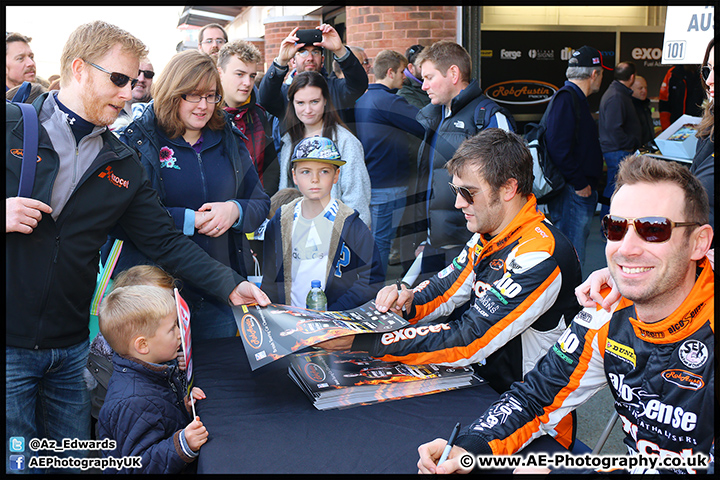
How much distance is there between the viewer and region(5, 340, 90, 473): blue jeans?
80.4 inches

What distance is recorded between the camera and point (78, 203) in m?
2.12

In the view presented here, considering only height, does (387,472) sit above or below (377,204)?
below

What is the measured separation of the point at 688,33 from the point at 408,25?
14.3 feet

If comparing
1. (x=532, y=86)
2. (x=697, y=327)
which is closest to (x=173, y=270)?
(x=697, y=327)

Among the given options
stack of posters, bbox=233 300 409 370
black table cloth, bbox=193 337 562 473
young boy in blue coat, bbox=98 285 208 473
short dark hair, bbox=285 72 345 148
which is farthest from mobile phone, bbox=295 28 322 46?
black table cloth, bbox=193 337 562 473

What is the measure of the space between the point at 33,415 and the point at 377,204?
3.15 m

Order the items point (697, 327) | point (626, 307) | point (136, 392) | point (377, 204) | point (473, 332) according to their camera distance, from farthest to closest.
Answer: point (377, 204)
point (473, 332)
point (136, 392)
point (626, 307)
point (697, 327)

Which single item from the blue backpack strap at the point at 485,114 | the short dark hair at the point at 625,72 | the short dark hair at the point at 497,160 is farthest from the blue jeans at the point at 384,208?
the short dark hair at the point at 625,72

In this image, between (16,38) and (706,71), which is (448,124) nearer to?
(706,71)

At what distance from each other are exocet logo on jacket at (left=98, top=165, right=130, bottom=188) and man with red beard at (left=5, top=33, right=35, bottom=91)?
2.60 meters

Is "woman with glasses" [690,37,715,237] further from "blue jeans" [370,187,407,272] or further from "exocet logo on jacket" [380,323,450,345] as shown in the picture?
"blue jeans" [370,187,407,272]

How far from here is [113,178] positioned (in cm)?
226

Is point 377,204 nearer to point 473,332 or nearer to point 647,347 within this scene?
point 473,332

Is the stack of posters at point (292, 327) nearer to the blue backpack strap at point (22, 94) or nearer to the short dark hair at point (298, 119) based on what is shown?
the blue backpack strap at point (22, 94)
